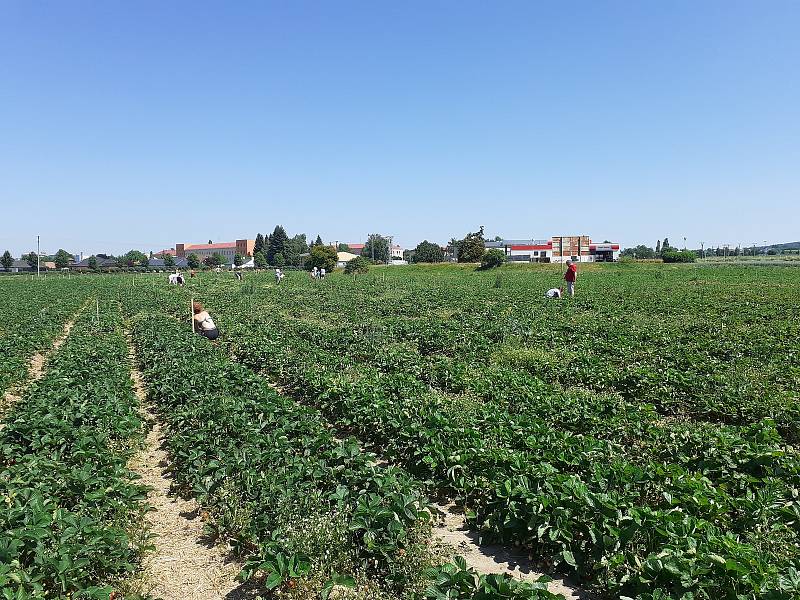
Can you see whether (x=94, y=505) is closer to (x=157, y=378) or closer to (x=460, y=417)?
(x=460, y=417)

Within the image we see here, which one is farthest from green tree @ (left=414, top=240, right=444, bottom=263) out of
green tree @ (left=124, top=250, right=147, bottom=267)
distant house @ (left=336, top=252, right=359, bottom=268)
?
green tree @ (left=124, top=250, right=147, bottom=267)

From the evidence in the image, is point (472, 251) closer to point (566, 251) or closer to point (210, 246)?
point (566, 251)

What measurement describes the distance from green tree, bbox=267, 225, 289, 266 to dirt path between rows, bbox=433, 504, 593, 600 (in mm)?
118920

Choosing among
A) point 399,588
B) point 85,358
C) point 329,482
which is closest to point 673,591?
point 399,588

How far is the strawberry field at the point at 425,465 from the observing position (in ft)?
13.1

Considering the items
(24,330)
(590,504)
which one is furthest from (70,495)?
(24,330)

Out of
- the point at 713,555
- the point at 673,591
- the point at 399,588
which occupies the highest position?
the point at 713,555

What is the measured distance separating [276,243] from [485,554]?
400 feet

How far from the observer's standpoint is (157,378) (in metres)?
10.4

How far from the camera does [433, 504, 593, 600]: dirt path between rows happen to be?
4.29m

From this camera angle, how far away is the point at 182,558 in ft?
15.8

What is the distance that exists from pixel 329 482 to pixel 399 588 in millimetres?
1558

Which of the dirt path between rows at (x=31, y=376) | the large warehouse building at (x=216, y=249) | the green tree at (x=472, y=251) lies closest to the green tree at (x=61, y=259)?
the large warehouse building at (x=216, y=249)

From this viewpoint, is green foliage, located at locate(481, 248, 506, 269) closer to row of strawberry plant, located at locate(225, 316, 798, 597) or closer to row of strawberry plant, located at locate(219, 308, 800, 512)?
row of strawberry plant, located at locate(219, 308, 800, 512)
